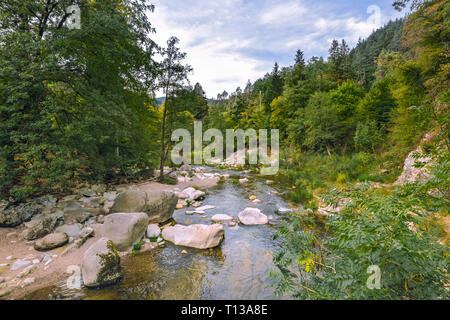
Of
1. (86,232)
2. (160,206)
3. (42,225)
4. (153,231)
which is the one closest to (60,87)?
(42,225)

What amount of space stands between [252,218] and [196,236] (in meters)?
2.62

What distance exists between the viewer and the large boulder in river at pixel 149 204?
275 inches

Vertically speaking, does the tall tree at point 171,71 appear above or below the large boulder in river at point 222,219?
above

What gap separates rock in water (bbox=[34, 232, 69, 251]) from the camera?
16.6ft

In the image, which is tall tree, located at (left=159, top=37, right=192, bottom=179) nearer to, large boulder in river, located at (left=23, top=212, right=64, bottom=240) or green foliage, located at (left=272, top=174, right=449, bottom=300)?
large boulder in river, located at (left=23, top=212, right=64, bottom=240)

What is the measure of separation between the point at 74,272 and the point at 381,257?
18.6 feet

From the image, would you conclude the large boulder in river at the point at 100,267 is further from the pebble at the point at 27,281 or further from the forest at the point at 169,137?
the forest at the point at 169,137

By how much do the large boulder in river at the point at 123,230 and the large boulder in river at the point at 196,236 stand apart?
0.97 m

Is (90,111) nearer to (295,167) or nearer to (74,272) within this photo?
(74,272)

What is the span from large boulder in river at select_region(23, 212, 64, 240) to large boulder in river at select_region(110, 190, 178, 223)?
4.86 feet

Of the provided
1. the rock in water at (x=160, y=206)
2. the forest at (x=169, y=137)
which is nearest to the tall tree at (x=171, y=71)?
the forest at (x=169, y=137)

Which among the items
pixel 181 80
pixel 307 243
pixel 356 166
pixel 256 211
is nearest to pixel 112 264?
pixel 307 243

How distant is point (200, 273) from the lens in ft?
16.0
